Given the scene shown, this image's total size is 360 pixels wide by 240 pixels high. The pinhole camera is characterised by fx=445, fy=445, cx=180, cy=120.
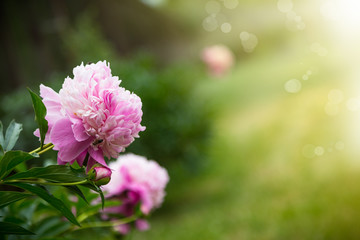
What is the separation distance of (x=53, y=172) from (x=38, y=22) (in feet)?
14.9

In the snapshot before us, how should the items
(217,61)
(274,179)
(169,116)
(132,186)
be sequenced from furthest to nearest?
(217,61)
(274,179)
(169,116)
(132,186)

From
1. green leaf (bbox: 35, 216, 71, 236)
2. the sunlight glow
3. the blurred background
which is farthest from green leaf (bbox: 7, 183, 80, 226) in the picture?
the sunlight glow

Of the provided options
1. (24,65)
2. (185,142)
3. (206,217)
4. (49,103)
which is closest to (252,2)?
(24,65)

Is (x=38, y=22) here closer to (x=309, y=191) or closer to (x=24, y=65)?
(x=24, y=65)

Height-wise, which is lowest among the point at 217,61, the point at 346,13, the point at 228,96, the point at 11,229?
the point at 11,229

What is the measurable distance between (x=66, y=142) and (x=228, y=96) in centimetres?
513

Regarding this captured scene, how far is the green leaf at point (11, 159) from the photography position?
43 centimetres

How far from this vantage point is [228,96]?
18.1ft

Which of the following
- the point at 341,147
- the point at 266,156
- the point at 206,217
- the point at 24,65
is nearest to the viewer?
the point at 206,217

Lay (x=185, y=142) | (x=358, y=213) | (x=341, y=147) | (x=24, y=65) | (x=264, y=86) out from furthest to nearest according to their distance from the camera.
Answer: (x=264, y=86) → (x=24, y=65) → (x=341, y=147) → (x=185, y=142) → (x=358, y=213)

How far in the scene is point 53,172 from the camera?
1.45 feet

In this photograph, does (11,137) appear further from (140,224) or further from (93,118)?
(140,224)

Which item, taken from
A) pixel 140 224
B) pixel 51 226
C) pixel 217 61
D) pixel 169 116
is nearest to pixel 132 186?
pixel 140 224

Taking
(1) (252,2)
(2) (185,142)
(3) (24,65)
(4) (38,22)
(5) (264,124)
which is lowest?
(2) (185,142)
